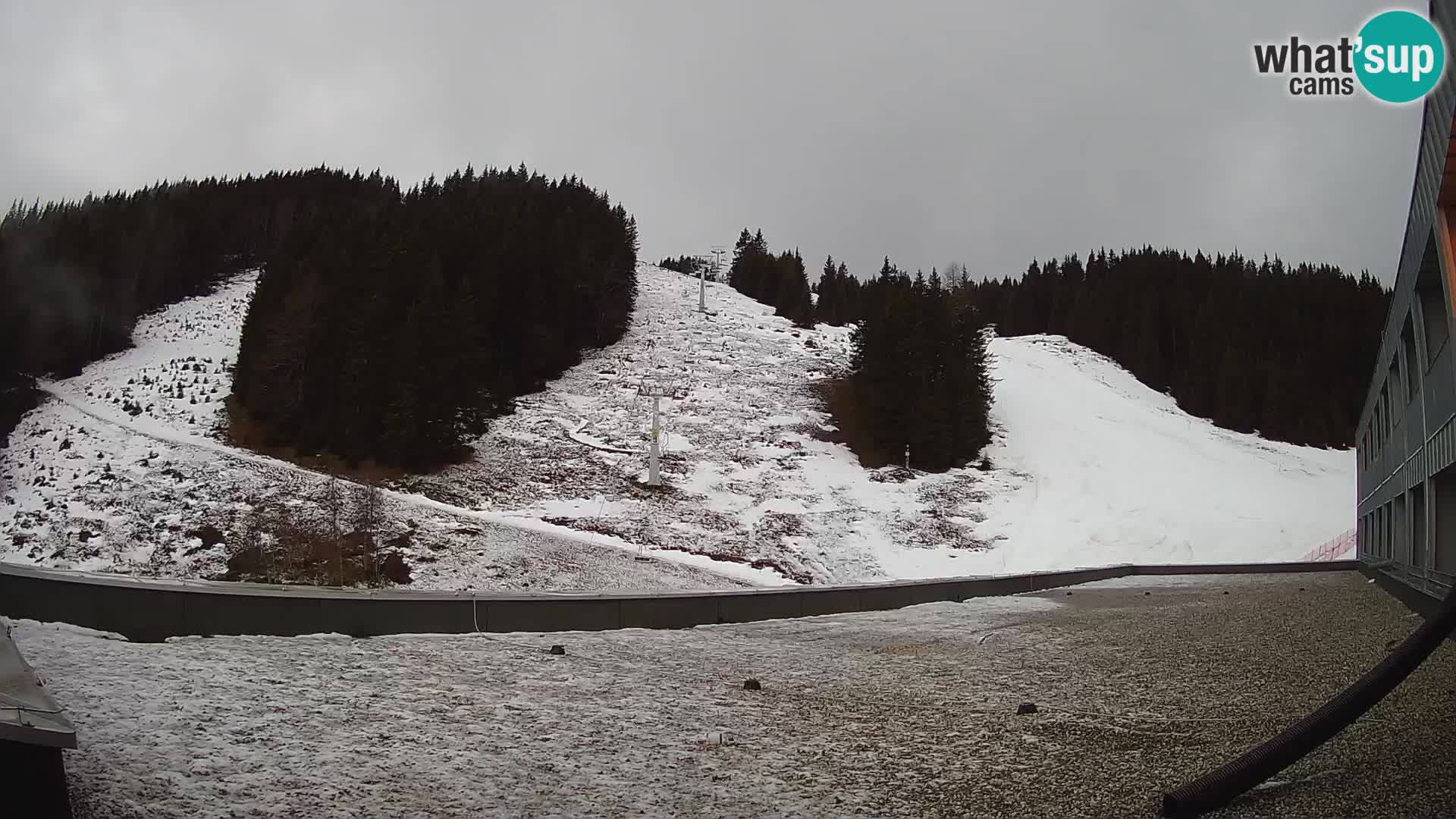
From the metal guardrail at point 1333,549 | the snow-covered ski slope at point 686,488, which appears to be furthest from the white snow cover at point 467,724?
the metal guardrail at point 1333,549

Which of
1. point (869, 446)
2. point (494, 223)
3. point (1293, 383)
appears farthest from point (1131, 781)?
point (1293, 383)

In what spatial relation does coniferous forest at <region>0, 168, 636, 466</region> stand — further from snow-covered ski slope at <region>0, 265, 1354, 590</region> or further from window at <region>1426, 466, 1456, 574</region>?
window at <region>1426, 466, 1456, 574</region>

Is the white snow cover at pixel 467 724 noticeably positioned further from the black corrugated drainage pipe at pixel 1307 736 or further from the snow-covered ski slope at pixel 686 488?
the snow-covered ski slope at pixel 686 488

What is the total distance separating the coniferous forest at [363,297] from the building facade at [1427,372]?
2180 cm

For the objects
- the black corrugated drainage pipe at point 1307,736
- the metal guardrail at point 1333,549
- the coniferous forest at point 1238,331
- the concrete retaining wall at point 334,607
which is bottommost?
the metal guardrail at point 1333,549

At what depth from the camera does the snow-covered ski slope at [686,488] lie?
22609mm

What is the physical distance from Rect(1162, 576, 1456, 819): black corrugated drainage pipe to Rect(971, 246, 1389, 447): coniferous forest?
→ 194ft

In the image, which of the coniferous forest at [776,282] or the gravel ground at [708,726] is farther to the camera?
the coniferous forest at [776,282]

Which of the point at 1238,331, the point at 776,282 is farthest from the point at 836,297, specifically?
the point at 1238,331

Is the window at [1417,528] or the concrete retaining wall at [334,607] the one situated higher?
the window at [1417,528]

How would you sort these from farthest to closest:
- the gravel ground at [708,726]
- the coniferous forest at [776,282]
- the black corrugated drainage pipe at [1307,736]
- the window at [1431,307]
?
the coniferous forest at [776,282]
the window at [1431,307]
the gravel ground at [708,726]
the black corrugated drainage pipe at [1307,736]

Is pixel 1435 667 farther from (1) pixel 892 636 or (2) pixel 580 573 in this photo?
(2) pixel 580 573

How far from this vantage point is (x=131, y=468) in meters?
26.7

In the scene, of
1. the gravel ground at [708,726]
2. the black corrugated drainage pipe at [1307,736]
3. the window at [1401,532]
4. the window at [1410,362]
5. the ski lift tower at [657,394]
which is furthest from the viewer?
the ski lift tower at [657,394]
